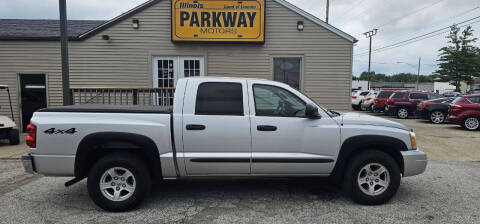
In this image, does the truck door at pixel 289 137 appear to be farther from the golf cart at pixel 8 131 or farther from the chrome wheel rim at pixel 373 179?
the golf cart at pixel 8 131

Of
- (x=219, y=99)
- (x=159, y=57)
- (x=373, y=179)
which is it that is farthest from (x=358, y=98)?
(x=219, y=99)

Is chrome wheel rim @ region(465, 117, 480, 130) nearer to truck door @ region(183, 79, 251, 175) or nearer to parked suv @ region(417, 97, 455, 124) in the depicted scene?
parked suv @ region(417, 97, 455, 124)

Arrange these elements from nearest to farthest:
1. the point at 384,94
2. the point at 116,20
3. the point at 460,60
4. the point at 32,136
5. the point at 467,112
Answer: the point at 32,136 → the point at 116,20 → the point at 467,112 → the point at 384,94 → the point at 460,60

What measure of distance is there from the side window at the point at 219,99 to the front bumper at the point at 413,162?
2.37m

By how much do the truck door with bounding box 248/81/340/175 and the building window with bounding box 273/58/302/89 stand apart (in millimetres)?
6269

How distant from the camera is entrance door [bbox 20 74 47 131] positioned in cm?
997

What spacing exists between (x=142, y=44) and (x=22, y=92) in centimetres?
443

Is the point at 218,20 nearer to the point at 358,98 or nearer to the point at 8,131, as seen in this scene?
the point at 8,131

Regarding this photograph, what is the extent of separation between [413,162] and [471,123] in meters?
10.2

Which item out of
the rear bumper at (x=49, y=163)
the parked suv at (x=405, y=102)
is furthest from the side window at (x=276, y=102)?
the parked suv at (x=405, y=102)

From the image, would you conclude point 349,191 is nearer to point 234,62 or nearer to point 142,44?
point 234,62

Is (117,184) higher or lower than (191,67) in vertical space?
lower

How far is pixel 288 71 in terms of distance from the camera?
10195 millimetres

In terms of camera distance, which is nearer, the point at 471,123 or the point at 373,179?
the point at 373,179
